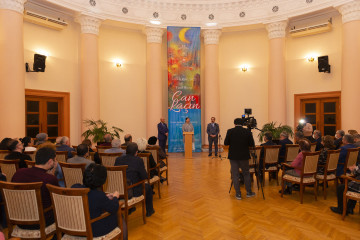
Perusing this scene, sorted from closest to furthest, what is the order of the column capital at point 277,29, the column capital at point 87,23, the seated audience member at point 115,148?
1. the seated audience member at point 115,148
2. the column capital at point 87,23
3. the column capital at point 277,29

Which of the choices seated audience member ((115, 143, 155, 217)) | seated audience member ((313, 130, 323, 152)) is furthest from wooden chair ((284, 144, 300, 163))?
seated audience member ((115, 143, 155, 217))

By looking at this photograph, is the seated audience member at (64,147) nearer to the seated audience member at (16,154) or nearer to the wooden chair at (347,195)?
the seated audience member at (16,154)

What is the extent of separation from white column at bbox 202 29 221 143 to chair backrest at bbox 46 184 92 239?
8913 mm

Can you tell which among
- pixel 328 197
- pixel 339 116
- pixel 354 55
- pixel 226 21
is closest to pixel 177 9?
pixel 226 21

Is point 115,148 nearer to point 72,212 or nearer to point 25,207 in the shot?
point 25,207

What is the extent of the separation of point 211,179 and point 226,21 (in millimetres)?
7373

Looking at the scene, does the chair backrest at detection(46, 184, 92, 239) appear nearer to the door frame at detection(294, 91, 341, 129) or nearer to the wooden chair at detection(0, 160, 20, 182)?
the wooden chair at detection(0, 160, 20, 182)

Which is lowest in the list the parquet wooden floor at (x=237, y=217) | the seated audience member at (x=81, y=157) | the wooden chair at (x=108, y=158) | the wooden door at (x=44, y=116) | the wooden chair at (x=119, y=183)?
the parquet wooden floor at (x=237, y=217)

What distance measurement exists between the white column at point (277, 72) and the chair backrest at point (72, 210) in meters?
9.32

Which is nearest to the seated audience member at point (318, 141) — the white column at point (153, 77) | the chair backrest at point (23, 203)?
the chair backrest at point (23, 203)

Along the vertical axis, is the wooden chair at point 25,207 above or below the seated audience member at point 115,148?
below

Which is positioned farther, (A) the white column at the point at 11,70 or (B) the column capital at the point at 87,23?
(B) the column capital at the point at 87,23

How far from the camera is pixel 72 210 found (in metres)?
2.15

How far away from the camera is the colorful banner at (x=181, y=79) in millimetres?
10406
